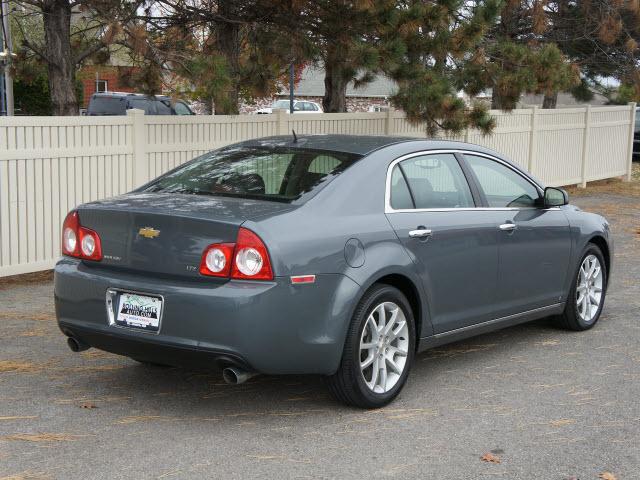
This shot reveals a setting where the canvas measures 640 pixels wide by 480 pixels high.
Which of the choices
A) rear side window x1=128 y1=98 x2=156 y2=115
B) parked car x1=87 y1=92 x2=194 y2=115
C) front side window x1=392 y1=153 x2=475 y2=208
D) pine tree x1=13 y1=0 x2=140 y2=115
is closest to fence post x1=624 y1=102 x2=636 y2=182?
parked car x1=87 y1=92 x2=194 y2=115

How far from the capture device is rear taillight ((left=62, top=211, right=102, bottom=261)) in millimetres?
5500

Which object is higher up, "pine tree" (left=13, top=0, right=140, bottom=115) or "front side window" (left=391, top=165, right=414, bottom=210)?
"pine tree" (left=13, top=0, right=140, bottom=115)

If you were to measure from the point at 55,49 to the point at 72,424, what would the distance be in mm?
A: 7318

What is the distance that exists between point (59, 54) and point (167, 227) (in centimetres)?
712

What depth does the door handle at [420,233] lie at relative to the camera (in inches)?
230

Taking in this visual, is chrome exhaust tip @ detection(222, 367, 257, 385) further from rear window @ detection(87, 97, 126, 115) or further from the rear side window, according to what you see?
rear window @ detection(87, 97, 126, 115)

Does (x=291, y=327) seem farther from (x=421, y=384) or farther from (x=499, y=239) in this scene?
(x=499, y=239)

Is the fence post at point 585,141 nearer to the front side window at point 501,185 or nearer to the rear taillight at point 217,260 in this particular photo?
the front side window at point 501,185

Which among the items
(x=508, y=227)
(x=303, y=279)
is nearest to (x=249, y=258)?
(x=303, y=279)

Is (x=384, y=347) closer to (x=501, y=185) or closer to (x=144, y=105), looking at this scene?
(x=501, y=185)

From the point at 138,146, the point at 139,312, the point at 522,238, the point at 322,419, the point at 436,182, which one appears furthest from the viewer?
the point at 138,146

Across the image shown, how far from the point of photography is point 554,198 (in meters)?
7.15

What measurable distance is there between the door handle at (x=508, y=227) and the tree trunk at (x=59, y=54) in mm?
6715

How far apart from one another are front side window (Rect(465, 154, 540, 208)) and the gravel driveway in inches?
42.5
